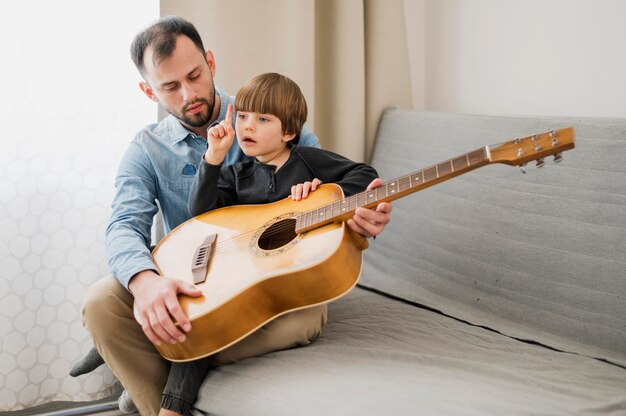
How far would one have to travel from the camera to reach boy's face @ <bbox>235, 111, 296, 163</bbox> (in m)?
1.56

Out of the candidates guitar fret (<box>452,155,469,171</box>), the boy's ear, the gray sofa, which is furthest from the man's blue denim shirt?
guitar fret (<box>452,155,469,171</box>)

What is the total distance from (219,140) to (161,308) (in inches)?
16.7

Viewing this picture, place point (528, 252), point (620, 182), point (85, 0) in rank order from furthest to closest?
point (85, 0) < point (528, 252) < point (620, 182)

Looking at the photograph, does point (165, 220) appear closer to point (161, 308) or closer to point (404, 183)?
point (161, 308)

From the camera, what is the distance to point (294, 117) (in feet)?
5.20

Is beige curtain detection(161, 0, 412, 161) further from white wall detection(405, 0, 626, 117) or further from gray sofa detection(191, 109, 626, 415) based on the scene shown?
gray sofa detection(191, 109, 626, 415)

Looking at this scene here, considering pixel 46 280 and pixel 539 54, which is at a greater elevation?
pixel 539 54

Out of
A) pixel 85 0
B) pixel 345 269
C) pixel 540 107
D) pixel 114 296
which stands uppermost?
pixel 85 0

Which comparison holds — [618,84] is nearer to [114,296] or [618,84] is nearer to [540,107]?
[540,107]

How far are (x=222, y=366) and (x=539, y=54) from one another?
4.23 feet

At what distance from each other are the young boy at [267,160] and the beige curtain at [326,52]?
1.81 feet

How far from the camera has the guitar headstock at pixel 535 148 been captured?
3.39 feet

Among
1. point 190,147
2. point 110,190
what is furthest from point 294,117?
point 110,190

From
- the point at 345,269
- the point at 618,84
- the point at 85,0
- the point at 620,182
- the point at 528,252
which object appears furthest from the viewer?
the point at 85,0
